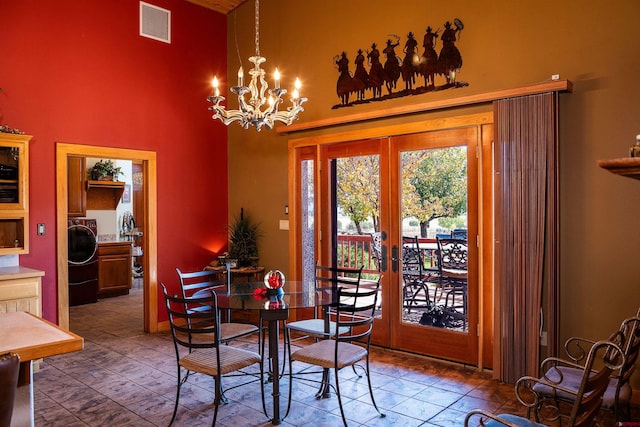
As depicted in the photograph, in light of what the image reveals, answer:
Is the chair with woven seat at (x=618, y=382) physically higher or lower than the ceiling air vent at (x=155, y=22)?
lower

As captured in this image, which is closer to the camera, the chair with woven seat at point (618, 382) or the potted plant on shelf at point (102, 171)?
the chair with woven seat at point (618, 382)

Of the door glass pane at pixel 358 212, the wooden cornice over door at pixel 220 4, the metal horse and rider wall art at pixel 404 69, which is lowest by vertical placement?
the door glass pane at pixel 358 212

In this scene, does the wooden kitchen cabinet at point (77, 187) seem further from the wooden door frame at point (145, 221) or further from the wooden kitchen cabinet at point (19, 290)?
the wooden kitchen cabinet at point (19, 290)

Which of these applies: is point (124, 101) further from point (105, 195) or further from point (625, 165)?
point (625, 165)

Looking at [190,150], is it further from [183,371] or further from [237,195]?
[183,371]

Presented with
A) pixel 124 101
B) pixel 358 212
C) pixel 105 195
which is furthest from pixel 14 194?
pixel 105 195

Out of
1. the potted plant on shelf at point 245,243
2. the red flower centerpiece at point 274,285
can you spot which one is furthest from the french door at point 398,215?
the red flower centerpiece at point 274,285

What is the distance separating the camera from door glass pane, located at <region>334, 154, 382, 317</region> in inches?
185

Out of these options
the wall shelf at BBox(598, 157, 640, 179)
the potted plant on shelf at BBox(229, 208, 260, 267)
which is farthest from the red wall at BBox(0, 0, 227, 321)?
the wall shelf at BBox(598, 157, 640, 179)

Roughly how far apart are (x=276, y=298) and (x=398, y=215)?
173 cm

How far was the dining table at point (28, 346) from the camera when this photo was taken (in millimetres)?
1782

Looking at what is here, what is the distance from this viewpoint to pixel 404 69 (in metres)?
4.39

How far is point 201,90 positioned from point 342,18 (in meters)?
2.09

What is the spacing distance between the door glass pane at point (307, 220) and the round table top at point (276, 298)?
1.39 m
